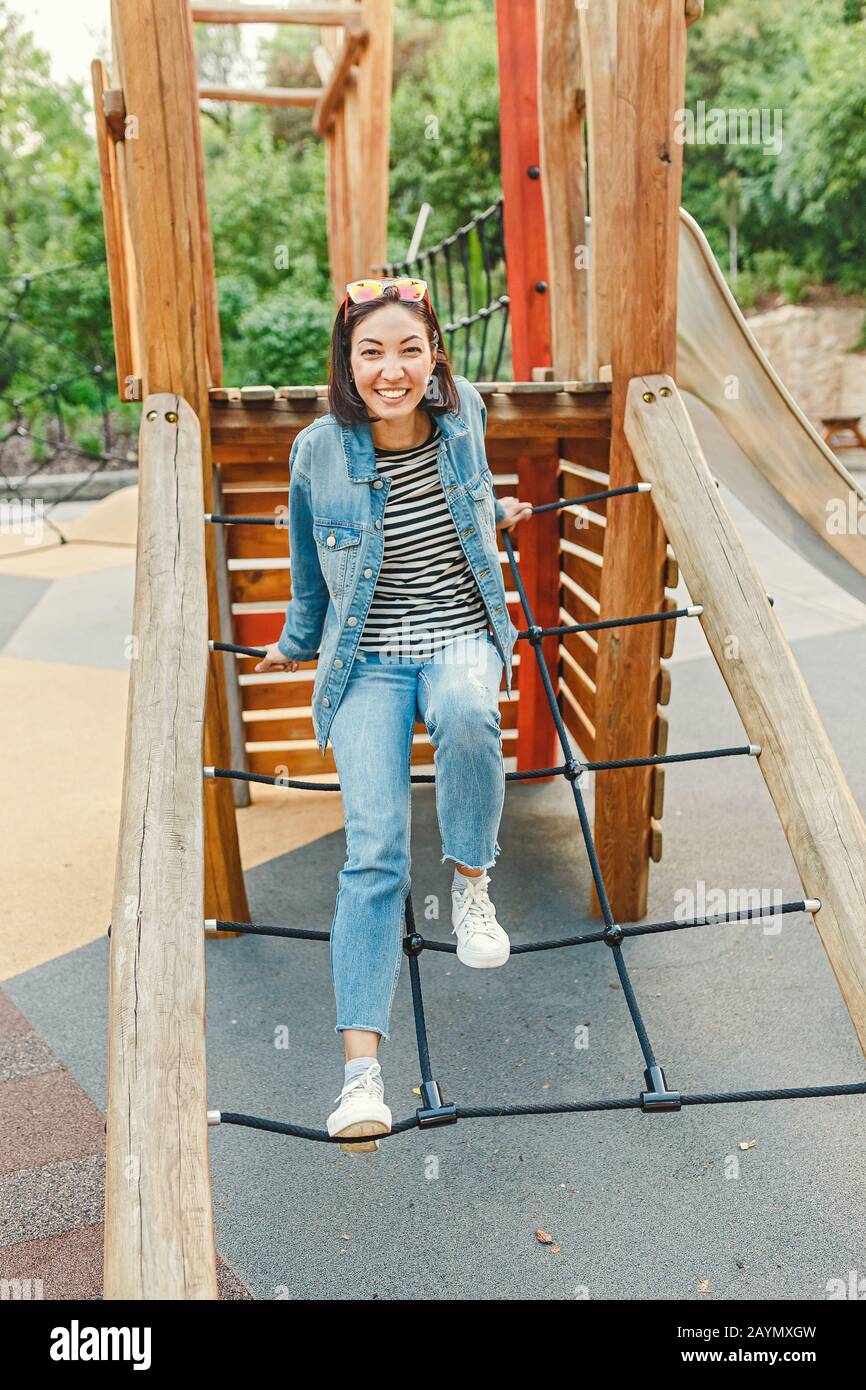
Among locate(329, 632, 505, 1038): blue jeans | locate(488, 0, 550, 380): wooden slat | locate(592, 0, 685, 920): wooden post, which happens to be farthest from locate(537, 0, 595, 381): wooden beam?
locate(329, 632, 505, 1038): blue jeans

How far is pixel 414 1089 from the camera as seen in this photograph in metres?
2.57

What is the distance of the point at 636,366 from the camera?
2.81 metres

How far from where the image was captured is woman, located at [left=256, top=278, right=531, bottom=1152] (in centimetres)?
202

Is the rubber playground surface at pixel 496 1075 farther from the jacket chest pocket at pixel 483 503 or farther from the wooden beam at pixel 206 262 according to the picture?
the wooden beam at pixel 206 262

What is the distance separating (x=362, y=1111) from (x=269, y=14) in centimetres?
569

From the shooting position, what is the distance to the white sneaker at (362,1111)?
1776 mm

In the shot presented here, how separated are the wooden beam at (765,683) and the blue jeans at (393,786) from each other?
490 mm

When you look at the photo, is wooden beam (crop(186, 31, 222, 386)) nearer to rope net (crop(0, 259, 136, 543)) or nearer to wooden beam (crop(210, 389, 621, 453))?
wooden beam (crop(210, 389, 621, 453))

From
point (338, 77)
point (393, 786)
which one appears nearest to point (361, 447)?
point (393, 786)

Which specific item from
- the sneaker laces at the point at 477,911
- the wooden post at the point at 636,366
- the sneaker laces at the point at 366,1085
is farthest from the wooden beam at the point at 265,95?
the sneaker laces at the point at 366,1085

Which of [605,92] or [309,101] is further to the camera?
[309,101]

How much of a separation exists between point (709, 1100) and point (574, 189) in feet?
8.50
